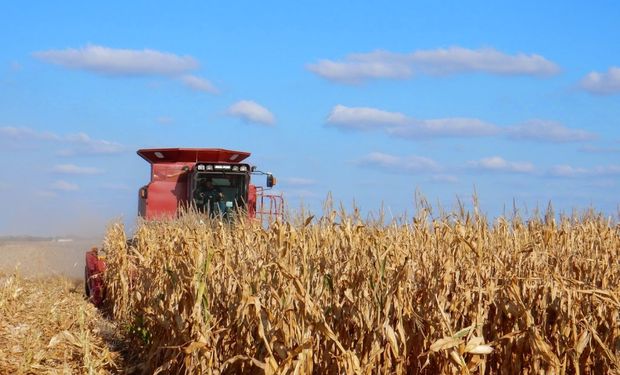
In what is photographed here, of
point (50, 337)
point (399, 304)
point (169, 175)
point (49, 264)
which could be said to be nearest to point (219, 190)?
point (169, 175)

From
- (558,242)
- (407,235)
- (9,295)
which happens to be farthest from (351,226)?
(9,295)

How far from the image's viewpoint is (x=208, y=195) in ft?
53.6

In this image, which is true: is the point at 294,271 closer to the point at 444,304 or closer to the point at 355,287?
the point at 355,287

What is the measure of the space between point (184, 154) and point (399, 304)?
494 inches

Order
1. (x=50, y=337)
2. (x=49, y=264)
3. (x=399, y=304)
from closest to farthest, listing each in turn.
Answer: (x=399, y=304)
(x=50, y=337)
(x=49, y=264)

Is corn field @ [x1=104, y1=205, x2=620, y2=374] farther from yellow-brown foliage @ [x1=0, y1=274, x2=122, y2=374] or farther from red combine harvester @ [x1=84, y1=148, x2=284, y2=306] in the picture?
red combine harvester @ [x1=84, y1=148, x2=284, y2=306]

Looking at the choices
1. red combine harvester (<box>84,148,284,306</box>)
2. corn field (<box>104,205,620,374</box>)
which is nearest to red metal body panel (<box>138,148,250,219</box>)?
red combine harvester (<box>84,148,284,306</box>)

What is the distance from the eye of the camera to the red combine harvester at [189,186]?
51.3ft

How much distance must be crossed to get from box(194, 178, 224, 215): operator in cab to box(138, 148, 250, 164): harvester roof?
199 centimetres

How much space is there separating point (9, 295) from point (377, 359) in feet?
24.3

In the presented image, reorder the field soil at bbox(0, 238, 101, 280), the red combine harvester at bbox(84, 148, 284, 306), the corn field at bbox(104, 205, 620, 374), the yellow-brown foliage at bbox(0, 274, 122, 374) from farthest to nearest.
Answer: the field soil at bbox(0, 238, 101, 280), the red combine harvester at bbox(84, 148, 284, 306), the yellow-brown foliage at bbox(0, 274, 122, 374), the corn field at bbox(104, 205, 620, 374)

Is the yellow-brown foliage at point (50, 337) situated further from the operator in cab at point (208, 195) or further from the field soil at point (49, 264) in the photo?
the operator in cab at point (208, 195)

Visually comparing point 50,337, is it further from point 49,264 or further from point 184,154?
point 49,264

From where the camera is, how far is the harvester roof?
18.3m
